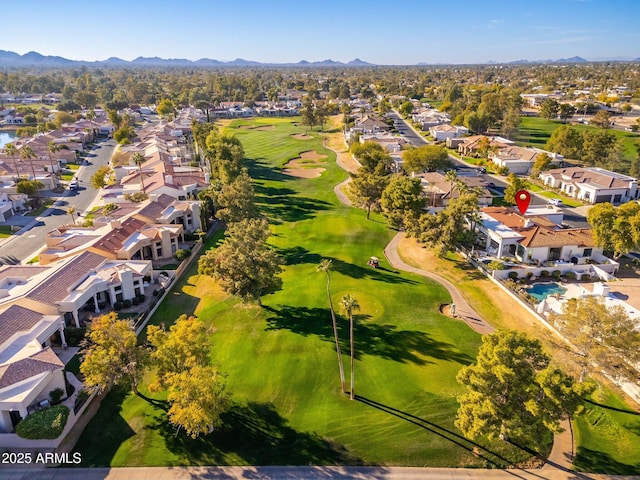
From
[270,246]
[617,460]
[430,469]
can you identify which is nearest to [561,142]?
[270,246]

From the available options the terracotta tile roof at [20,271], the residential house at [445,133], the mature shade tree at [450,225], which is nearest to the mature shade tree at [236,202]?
the terracotta tile roof at [20,271]

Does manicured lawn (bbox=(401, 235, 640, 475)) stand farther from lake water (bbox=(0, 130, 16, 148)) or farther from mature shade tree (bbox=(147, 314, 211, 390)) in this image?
lake water (bbox=(0, 130, 16, 148))

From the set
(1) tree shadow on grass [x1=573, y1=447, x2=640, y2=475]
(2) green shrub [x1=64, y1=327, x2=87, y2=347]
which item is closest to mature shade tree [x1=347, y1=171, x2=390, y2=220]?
(2) green shrub [x1=64, y1=327, x2=87, y2=347]

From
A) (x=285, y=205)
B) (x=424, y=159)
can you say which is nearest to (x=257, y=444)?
(x=285, y=205)

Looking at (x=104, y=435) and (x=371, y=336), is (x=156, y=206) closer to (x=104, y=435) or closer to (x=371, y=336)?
(x=371, y=336)

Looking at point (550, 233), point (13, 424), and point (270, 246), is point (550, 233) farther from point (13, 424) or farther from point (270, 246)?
point (13, 424)

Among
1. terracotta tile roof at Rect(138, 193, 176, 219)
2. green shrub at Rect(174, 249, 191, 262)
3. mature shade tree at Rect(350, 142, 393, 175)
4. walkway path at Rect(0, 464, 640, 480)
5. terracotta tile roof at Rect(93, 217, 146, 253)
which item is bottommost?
walkway path at Rect(0, 464, 640, 480)
